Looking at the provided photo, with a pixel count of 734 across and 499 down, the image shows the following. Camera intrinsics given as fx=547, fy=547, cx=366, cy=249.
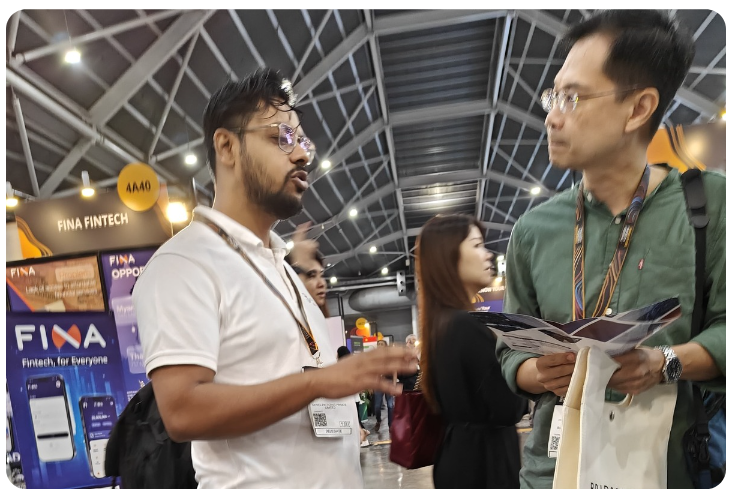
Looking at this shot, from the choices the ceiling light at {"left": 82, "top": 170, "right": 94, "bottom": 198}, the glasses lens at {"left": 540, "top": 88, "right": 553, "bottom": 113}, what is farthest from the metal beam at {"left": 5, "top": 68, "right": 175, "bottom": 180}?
the glasses lens at {"left": 540, "top": 88, "right": 553, "bottom": 113}

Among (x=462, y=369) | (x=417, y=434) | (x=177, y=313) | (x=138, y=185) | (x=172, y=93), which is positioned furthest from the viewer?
(x=138, y=185)

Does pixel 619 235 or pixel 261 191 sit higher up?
pixel 261 191

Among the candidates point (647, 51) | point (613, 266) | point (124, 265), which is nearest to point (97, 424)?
point (124, 265)

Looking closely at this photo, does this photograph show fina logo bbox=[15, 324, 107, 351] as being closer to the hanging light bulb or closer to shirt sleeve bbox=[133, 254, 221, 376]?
the hanging light bulb

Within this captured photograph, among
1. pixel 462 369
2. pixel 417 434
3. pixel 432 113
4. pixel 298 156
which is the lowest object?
pixel 417 434

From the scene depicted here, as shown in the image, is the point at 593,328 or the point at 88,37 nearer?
the point at 593,328

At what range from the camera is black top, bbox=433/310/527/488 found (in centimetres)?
163

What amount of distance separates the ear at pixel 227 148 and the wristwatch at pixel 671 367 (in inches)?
38.7

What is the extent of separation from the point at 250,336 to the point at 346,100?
4.69ft

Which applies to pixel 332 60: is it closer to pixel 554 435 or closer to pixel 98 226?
pixel 98 226

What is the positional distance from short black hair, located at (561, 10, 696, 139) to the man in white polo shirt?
72 centimetres

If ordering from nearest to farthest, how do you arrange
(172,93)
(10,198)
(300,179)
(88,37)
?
(300,179) < (88,37) < (10,198) < (172,93)

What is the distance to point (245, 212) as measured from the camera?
1264 millimetres

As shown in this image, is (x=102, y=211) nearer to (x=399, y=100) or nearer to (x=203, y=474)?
(x=399, y=100)
